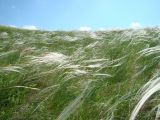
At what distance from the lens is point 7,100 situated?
313 cm

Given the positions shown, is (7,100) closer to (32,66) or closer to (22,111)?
(22,111)

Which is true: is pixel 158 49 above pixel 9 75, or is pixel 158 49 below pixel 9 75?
above

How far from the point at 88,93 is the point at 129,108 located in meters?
0.30

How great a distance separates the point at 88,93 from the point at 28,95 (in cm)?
118

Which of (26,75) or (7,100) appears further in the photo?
(26,75)

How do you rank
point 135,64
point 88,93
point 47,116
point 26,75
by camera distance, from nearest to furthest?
point 88,93, point 47,116, point 26,75, point 135,64

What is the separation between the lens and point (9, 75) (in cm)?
379

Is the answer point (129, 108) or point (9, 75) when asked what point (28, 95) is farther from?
point (129, 108)

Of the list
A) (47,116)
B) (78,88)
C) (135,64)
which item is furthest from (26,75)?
(135,64)

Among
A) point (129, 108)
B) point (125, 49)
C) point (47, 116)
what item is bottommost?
point (47, 116)

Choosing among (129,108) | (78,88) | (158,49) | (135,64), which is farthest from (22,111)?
(135,64)

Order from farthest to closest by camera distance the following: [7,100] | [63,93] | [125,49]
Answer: [125,49], [7,100], [63,93]

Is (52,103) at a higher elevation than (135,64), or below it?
below

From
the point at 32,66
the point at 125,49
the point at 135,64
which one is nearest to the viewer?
the point at 32,66
